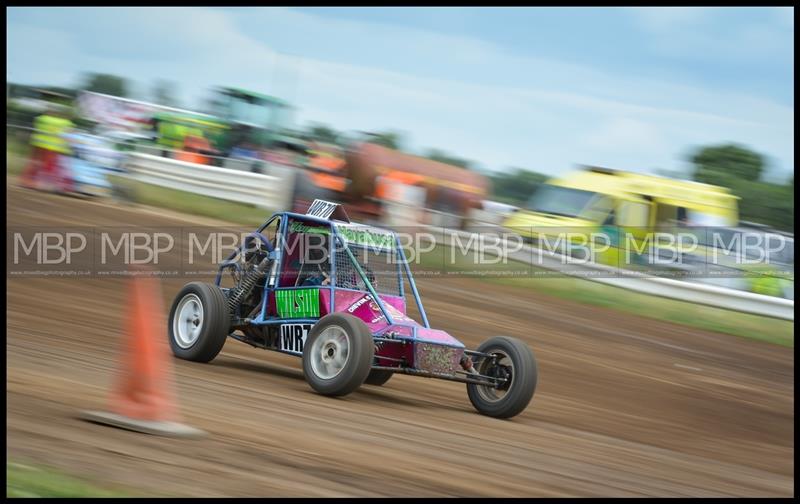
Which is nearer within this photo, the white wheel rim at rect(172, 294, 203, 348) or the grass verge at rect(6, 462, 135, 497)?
the grass verge at rect(6, 462, 135, 497)

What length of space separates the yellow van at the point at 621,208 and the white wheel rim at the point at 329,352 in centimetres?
953

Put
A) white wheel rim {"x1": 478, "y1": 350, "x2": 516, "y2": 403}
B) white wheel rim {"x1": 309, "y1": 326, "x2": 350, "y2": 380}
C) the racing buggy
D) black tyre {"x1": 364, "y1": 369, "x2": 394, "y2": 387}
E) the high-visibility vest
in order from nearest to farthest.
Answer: white wheel rim {"x1": 309, "y1": 326, "x2": 350, "y2": 380} → the racing buggy → white wheel rim {"x1": 478, "y1": 350, "x2": 516, "y2": 403} → black tyre {"x1": 364, "y1": 369, "x2": 394, "y2": 387} → the high-visibility vest

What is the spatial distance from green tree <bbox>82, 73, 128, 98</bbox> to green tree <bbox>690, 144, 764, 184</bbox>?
2300 centimetres

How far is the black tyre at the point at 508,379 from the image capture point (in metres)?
Answer: 8.00

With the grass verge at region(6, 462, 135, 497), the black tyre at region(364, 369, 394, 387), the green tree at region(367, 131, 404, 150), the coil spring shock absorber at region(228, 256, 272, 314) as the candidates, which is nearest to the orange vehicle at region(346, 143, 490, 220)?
the green tree at region(367, 131, 404, 150)

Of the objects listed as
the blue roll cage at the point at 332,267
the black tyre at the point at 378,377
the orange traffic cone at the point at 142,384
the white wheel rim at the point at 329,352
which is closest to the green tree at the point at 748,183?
the blue roll cage at the point at 332,267

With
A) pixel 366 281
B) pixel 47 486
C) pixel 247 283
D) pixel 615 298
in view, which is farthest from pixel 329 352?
pixel 615 298

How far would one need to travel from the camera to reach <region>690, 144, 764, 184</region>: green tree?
37375mm

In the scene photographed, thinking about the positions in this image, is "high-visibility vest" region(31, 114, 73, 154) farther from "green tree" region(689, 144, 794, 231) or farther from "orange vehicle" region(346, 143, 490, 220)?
"green tree" region(689, 144, 794, 231)

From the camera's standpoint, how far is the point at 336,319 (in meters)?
7.91

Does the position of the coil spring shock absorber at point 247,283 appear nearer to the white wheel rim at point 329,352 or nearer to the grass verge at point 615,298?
the white wheel rim at point 329,352

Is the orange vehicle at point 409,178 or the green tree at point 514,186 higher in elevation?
the green tree at point 514,186

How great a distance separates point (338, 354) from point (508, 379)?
1319mm

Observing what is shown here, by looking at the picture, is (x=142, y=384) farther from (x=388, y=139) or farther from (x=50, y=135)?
(x=388, y=139)
